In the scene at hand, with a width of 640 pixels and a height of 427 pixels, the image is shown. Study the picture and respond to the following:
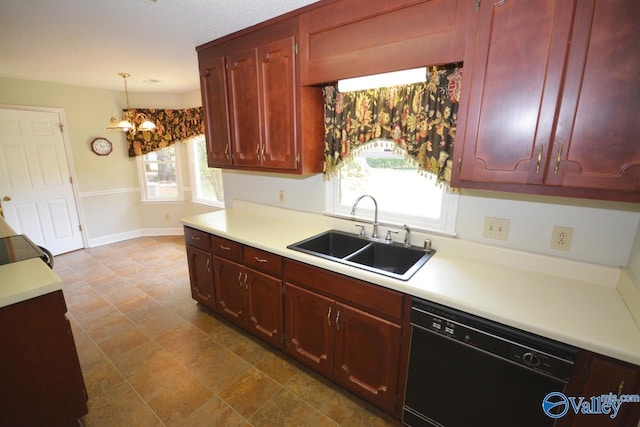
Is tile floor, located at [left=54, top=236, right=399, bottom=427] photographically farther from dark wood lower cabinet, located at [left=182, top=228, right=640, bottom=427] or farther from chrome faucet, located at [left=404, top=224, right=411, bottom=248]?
chrome faucet, located at [left=404, top=224, right=411, bottom=248]

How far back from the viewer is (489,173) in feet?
4.30

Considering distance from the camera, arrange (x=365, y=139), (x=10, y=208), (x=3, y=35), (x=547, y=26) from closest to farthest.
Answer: (x=547, y=26) < (x=365, y=139) < (x=3, y=35) < (x=10, y=208)

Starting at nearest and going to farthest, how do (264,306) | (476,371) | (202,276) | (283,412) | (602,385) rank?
(602,385) < (476,371) < (283,412) < (264,306) < (202,276)

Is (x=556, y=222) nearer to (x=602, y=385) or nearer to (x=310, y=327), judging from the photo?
(x=602, y=385)

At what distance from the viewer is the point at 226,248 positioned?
2.23m

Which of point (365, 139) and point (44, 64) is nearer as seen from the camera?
point (365, 139)

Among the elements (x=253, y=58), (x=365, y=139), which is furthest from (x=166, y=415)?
(x=253, y=58)

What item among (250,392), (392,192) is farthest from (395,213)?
(250,392)

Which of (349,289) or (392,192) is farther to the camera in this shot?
(392,192)

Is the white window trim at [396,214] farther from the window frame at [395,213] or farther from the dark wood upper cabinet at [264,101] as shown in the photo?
the dark wood upper cabinet at [264,101]

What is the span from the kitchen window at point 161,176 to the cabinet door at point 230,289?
3057mm

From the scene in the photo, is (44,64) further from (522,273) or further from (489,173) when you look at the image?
(522,273)

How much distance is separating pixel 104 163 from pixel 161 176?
793mm

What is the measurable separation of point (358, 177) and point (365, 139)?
319 millimetres
